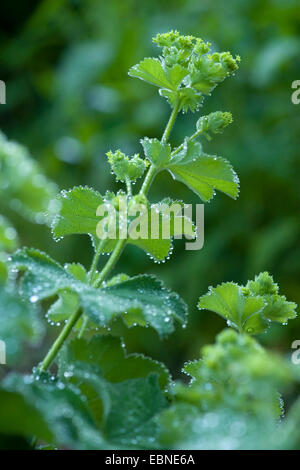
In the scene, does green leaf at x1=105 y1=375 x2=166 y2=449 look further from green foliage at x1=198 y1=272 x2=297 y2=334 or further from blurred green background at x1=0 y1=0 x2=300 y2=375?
blurred green background at x1=0 y1=0 x2=300 y2=375

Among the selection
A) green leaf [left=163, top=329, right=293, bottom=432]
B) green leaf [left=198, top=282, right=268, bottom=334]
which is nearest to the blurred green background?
green leaf [left=198, top=282, right=268, bottom=334]

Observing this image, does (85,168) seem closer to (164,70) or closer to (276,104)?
(276,104)

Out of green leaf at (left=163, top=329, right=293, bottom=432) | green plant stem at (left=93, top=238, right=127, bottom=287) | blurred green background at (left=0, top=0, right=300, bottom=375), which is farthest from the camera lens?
blurred green background at (left=0, top=0, right=300, bottom=375)

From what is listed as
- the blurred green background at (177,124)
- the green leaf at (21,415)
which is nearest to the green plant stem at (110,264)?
the green leaf at (21,415)

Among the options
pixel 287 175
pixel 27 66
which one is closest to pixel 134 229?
pixel 287 175

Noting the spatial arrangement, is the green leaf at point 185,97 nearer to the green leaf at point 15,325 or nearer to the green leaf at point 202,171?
the green leaf at point 202,171

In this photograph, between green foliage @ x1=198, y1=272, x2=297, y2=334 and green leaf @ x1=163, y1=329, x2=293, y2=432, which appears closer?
green leaf @ x1=163, y1=329, x2=293, y2=432
